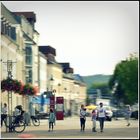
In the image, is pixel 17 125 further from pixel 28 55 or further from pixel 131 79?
pixel 131 79

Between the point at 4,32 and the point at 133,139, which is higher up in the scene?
the point at 4,32

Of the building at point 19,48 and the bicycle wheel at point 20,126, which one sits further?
the building at point 19,48

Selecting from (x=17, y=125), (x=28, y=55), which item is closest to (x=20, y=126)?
(x=17, y=125)

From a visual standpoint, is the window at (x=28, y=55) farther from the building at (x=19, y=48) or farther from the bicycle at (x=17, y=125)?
the bicycle at (x=17, y=125)

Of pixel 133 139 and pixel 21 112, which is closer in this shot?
pixel 133 139

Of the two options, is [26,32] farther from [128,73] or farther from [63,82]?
[63,82]

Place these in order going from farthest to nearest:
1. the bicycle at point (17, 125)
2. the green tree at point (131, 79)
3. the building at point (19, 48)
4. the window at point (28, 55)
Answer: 1. the green tree at point (131, 79)
2. the window at point (28, 55)
3. the building at point (19, 48)
4. the bicycle at point (17, 125)

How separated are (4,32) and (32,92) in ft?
47.5

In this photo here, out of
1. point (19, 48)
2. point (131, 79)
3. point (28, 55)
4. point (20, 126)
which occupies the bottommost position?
point (20, 126)

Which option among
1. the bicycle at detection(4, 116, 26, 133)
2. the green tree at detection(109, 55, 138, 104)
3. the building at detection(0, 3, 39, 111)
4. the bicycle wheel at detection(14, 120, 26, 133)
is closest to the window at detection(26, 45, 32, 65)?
the building at detection(0, 3, 39, 111)

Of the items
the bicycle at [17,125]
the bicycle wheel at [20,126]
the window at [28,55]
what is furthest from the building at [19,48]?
the bicycle at [17,125]

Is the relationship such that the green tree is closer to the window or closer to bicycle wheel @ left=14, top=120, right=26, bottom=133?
the window

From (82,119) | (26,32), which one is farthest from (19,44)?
(82,119)

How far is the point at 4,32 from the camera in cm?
6250
